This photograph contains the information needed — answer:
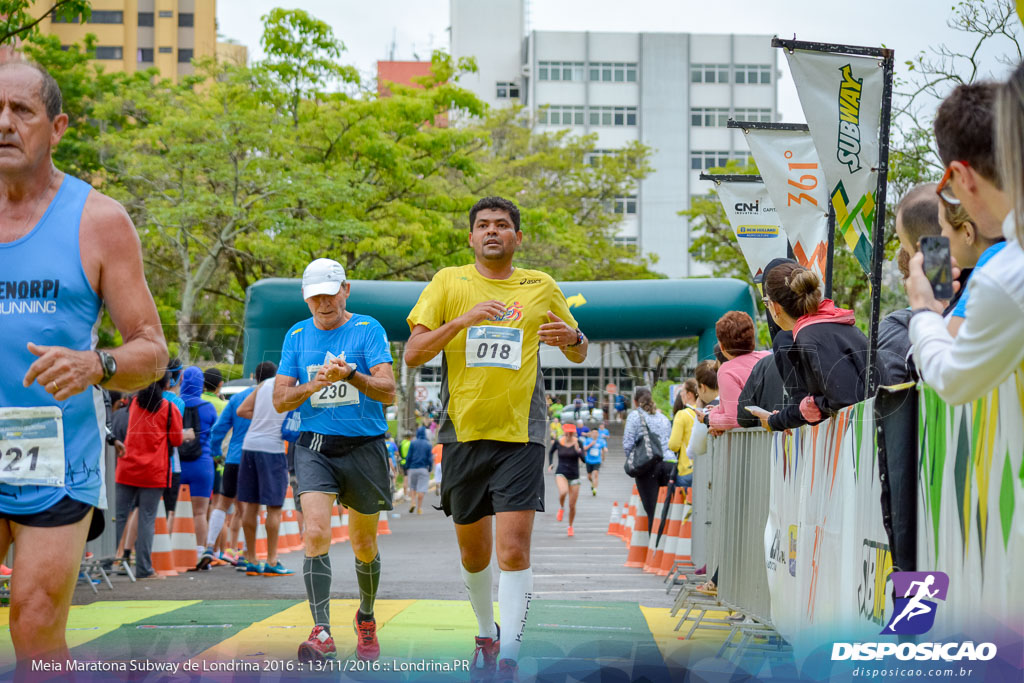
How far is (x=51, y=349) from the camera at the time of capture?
3172 mm

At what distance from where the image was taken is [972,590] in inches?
123

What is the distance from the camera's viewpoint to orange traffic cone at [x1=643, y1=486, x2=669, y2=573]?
11906 millimetres

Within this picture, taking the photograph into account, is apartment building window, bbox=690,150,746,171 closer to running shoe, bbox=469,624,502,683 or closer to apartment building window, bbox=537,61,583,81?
apartment building window, bbox=537,61,583,81

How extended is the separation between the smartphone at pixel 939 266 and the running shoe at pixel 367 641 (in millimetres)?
3847

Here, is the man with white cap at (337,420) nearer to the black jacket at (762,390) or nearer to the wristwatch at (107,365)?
the black jacket at (762,390)

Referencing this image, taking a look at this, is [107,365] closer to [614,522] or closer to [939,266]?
[939,266]

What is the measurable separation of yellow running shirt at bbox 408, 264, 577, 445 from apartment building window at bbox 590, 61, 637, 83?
2487 inches

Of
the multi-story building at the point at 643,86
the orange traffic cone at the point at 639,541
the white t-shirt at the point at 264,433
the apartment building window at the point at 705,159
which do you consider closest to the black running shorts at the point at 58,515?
the white t-shirt at the point at 264,433

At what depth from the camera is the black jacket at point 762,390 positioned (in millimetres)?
6414

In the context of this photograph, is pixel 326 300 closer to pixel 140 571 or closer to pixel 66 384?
pixel 66 384

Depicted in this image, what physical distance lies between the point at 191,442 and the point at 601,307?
6262 mm

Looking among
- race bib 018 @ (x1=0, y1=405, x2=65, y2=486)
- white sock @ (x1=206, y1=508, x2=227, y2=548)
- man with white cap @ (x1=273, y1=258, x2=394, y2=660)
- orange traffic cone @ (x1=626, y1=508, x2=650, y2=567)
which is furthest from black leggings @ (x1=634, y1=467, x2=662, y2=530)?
race bib 018 @ (x1=0, y1=405, x2=65, y2=486)

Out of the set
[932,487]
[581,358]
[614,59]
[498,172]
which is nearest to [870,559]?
[932,487]

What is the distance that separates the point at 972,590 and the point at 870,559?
37.8 inches
